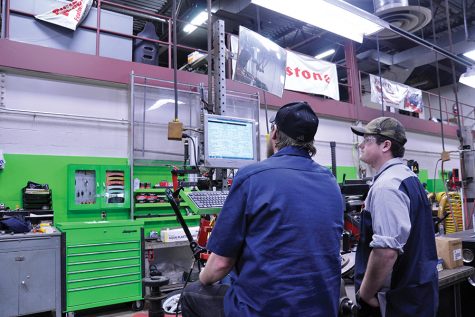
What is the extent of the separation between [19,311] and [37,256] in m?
0.51

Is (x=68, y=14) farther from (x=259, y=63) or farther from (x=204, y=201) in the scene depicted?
(x=204, y=201)

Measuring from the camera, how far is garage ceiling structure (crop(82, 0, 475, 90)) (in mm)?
5969

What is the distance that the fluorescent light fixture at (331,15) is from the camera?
3127 millimetres

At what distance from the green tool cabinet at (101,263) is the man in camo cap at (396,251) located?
2.93 m

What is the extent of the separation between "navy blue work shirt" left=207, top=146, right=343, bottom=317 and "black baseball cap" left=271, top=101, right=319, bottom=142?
0.49 feet

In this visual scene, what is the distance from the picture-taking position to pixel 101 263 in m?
3.92

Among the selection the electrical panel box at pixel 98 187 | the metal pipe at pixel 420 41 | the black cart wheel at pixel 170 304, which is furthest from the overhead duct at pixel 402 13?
the black cart wheel at pixel 170 304

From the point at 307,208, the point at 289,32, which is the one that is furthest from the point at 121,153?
the point at 289,32

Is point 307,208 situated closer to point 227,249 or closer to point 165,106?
point 227,249

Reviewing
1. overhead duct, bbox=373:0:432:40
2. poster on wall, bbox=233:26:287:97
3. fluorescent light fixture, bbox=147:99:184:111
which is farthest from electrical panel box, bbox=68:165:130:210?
overhead duct, bbox=373:0:432:40

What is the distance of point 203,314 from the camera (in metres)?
1.51

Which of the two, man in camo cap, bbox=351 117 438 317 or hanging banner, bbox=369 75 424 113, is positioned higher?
hanging banner, bbox=369 75 424 113

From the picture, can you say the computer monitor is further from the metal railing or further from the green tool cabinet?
the metal railing

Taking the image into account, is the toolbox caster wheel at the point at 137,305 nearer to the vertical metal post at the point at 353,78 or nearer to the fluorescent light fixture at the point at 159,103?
the fluorescent light fixture at the point at 159,103
